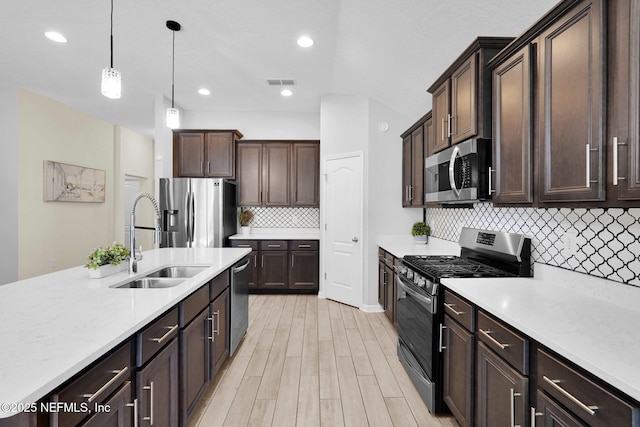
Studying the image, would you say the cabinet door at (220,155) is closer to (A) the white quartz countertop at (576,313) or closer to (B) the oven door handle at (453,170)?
(B) the oven door handle at (453,170)

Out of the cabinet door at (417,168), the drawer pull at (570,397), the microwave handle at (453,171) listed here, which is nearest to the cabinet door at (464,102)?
the microwave handle at (453,171)

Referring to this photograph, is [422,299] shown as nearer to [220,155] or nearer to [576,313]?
[576,313]

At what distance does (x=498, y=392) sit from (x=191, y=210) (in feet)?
13.7

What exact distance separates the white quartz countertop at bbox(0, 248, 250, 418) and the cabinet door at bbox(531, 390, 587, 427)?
60.4 inches

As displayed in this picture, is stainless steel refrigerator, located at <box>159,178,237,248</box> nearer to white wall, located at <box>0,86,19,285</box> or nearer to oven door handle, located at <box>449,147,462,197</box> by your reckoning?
white wall, located at <box>0,86,19,285</box>

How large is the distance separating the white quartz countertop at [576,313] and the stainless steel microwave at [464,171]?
1.95 feet

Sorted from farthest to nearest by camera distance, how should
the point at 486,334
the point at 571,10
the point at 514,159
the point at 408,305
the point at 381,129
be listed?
the point at 381,129, the point at 408,305, the point at 514,159, the point at 486,334, the point at 571,10

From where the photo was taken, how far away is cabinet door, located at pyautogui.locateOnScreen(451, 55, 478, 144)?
6.95ft

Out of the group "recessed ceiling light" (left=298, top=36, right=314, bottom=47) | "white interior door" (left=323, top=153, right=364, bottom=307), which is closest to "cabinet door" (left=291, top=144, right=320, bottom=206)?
"white interior door" (left=323, top=153, right=364, bottom=307)

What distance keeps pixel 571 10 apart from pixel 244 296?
121 inches

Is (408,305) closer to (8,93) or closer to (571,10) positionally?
(571,10)

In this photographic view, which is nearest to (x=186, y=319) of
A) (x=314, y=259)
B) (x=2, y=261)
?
(x=314, y=259)

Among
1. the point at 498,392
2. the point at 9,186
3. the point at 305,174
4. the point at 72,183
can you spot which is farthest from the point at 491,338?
the point at 72,183

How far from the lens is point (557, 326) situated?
125 cm
